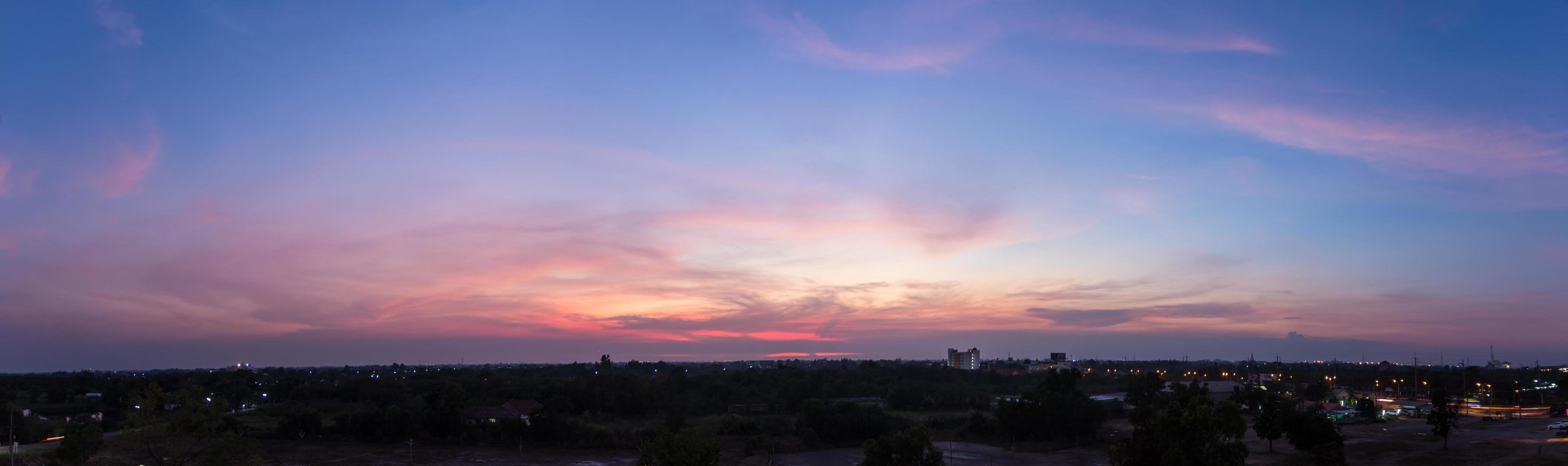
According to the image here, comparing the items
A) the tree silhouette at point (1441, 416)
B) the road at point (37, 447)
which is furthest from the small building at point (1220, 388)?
the road at point (37, 447)

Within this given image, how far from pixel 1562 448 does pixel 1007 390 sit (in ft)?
249

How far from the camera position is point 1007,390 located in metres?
125

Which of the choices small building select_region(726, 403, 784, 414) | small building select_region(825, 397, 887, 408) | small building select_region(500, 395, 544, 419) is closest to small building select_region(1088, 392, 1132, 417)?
small building select_region(825, 397, 887, 408)

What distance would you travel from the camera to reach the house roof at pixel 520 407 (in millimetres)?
78125

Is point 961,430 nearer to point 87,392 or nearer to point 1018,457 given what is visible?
point 1018,457

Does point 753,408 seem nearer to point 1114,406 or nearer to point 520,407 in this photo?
point 520,407

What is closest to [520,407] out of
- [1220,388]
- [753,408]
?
[753,408]

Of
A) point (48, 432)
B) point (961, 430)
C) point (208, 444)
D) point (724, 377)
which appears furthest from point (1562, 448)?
point (48, 432)

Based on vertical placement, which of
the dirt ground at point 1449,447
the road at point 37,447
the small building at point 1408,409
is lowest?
the small building at point 1408,409

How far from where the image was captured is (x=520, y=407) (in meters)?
81.2

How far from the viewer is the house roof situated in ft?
256

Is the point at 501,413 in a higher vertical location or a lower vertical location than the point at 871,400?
higher

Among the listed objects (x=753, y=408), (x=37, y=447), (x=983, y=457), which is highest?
(x=37, y=447)

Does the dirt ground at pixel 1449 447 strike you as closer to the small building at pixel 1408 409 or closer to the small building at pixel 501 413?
the small building at pixel 1408 409
